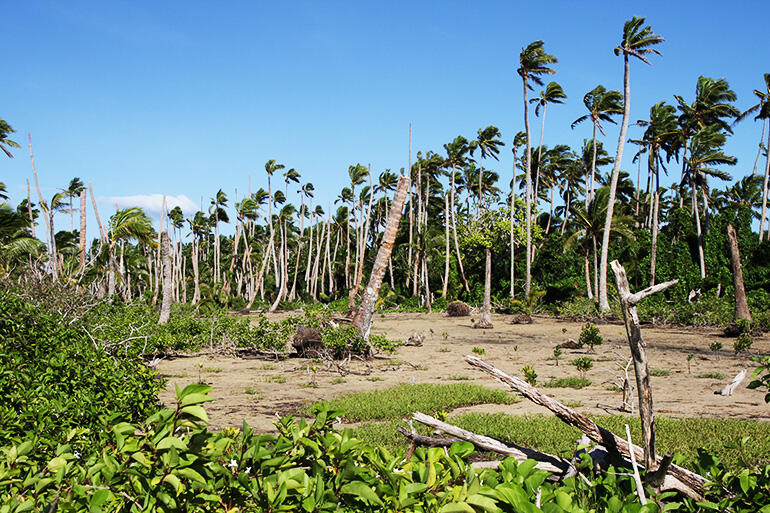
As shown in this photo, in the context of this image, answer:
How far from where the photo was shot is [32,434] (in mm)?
3135

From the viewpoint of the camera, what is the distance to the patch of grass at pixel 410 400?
8715mm

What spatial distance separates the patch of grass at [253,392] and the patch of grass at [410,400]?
1.55 meters

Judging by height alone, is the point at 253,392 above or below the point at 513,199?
below

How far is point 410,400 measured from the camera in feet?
31.6

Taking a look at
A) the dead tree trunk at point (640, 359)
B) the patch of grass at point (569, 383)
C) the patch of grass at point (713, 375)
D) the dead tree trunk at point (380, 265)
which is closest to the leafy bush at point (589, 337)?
the patch of grass at point (713, 375)

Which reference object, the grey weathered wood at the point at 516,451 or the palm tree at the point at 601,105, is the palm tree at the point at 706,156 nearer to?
the palm tree at the point at 601,105

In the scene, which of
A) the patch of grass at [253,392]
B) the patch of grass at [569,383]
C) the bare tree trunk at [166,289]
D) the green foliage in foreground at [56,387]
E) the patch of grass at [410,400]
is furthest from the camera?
the bare tree trunk at [166,289]

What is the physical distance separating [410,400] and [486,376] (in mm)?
4231

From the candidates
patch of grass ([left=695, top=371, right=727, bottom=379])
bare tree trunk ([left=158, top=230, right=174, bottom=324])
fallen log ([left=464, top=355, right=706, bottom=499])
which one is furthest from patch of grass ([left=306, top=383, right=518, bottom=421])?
bare tree trunk ([left=158, top=230, right=174, bottom=324])

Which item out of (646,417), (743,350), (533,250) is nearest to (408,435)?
(646,417)

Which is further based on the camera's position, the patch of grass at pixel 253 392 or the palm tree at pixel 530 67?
the palm tree at pixel 530 67

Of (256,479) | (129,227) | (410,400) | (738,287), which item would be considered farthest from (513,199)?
(256,479)

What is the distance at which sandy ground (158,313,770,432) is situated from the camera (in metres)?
9.29

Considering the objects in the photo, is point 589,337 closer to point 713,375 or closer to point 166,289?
point 713,375
